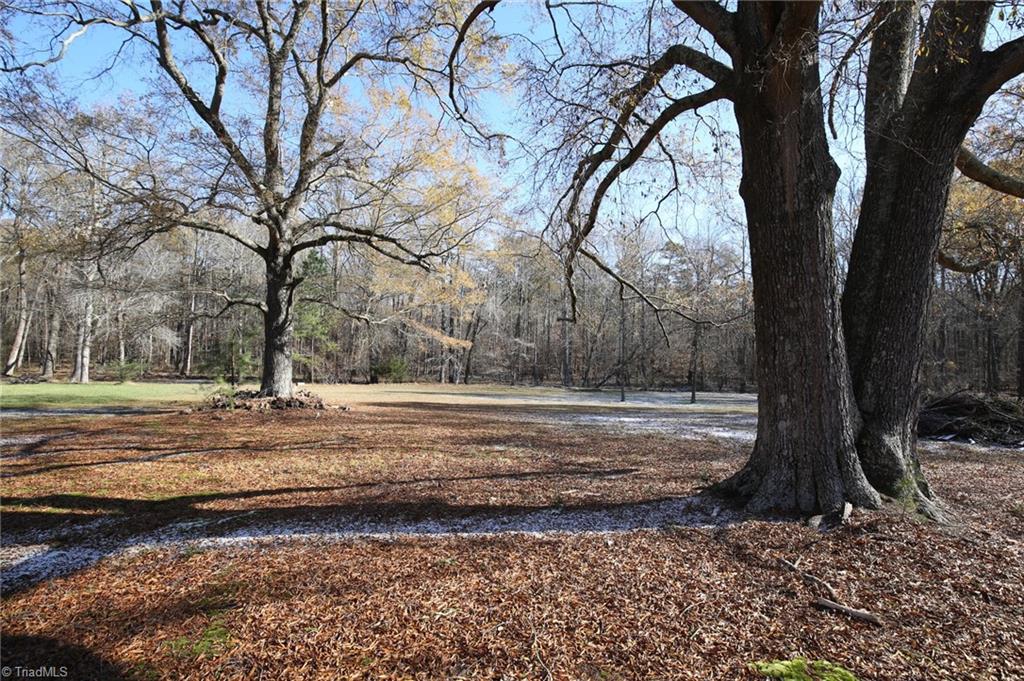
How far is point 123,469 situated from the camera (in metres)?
6.37

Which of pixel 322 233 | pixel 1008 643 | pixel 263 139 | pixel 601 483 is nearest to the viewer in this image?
pixel 1008 643

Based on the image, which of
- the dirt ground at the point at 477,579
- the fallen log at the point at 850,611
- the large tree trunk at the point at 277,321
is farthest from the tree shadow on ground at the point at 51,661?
the large tree trunk at the point at 277,321

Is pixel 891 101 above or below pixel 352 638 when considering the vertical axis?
above

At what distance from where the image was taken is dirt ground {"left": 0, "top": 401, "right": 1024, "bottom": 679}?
228 cm

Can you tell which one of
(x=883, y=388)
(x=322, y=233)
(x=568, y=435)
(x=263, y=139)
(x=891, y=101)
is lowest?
(x=568, y=435)

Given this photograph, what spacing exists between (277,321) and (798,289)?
13.6 meters

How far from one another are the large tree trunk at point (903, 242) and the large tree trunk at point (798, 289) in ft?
1.14

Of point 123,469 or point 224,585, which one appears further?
point 123,469

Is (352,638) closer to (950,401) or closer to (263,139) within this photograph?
(263,139)

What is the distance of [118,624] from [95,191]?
21.9m

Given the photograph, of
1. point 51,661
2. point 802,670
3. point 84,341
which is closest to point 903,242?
point 802,670

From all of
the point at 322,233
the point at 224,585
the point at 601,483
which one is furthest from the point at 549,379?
the point at 224,585

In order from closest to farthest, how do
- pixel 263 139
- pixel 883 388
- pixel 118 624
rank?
pixel 118 624 → pixel 883 388 → pixel 263 139

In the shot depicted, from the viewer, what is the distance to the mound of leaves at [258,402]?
13516 mm
